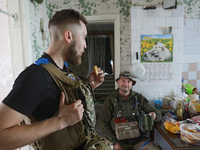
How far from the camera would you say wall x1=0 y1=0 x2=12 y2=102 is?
1733mm

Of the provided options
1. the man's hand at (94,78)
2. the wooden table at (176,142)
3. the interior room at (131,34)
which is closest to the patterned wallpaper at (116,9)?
the interior room at (131,34)

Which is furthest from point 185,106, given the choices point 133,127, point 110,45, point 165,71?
point 110,45

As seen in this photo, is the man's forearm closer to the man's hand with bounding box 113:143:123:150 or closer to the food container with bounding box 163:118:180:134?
the food container with bounding box 163:118:180:134

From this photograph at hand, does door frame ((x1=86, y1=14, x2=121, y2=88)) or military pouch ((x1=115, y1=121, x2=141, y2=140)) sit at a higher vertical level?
door frame ((x1=86, y1=14, x2=121, y2=88))

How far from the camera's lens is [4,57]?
5.82 ft

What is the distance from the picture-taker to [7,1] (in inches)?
69.8

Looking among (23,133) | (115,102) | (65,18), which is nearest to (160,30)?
(115,102)

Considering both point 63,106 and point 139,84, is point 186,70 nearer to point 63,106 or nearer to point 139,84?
point 139,84

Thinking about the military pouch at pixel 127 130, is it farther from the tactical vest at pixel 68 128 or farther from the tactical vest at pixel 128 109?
the tactical vest at pixel 68 128

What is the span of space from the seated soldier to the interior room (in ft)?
1.00

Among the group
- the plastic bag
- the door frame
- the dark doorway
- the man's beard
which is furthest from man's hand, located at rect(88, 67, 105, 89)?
the dark doorway

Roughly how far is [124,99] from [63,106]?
158 cm

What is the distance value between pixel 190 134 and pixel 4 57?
2286 mm

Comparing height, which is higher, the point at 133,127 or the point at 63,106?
the point at 63,106
